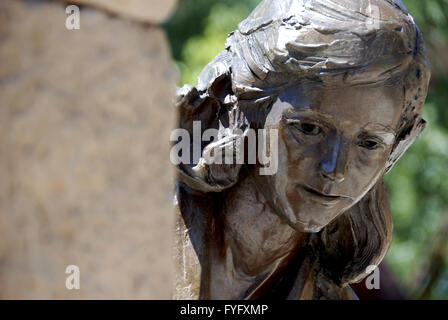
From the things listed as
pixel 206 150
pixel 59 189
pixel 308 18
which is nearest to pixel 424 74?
pixel 308 18

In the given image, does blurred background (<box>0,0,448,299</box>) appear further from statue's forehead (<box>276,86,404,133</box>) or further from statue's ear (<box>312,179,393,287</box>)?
statue's ear (<box>312,179,393,287</box>)

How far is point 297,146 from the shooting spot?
5.41ft

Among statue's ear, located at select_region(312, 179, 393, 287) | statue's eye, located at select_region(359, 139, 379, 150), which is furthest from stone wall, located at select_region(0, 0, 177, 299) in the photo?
statue's ear, located at select_region(312, 179, 393, 287)

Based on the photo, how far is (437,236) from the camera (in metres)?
5.47

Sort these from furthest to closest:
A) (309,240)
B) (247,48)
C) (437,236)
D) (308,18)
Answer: (437,236)
(309,240)
(247,48)
(308,18)

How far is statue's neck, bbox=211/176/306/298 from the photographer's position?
1.83m

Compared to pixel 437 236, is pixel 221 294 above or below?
above

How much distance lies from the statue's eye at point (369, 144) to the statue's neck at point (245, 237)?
33 centimetres

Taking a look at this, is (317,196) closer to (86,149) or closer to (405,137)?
(405,137)

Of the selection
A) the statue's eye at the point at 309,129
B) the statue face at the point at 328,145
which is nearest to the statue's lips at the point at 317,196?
the statue face at the point at 328,145

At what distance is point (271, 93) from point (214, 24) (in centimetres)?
393

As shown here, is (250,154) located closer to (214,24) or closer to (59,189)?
(59,189)
